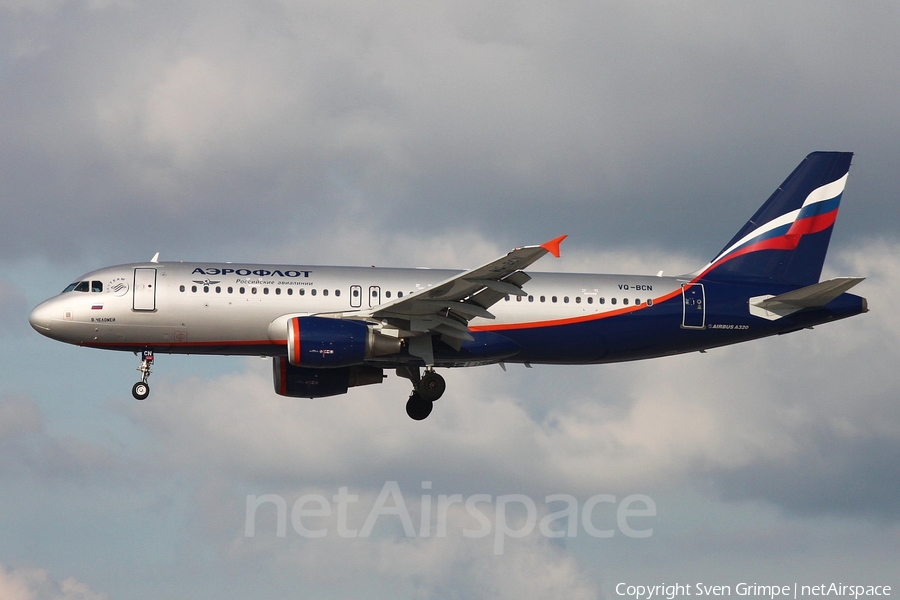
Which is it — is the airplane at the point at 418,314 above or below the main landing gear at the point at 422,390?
above

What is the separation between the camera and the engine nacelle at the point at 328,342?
41.7 m

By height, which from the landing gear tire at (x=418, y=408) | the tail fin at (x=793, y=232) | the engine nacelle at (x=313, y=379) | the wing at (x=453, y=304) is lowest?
the landing gear tire at (x=418, y=408)

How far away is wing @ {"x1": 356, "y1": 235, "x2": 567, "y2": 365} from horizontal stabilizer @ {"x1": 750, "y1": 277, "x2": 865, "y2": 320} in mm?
10291

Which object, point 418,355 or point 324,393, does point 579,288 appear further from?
point 324,393

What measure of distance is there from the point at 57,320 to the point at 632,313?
2011 cm

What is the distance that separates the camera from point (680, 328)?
46000mm

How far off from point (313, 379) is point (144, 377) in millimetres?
6305

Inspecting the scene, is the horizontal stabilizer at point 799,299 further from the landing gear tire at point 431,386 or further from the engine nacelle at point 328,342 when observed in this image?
the engine nacelle at point 328,342

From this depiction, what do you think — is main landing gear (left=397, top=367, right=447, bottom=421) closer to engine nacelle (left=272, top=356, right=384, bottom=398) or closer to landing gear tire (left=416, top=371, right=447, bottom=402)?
landing gear tire (left=416, top=371, right=447, bottom=402)

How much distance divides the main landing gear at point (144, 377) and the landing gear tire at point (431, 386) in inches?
383

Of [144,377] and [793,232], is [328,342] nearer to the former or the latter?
[144,377]

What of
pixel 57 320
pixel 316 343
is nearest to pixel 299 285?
pixel 316 343

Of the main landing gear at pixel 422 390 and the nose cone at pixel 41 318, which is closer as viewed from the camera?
the nose cone at pixel 41 318

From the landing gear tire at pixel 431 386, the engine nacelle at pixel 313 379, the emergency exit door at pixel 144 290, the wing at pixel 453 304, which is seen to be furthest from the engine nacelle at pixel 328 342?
the emergency exit door at pixel 144 290
